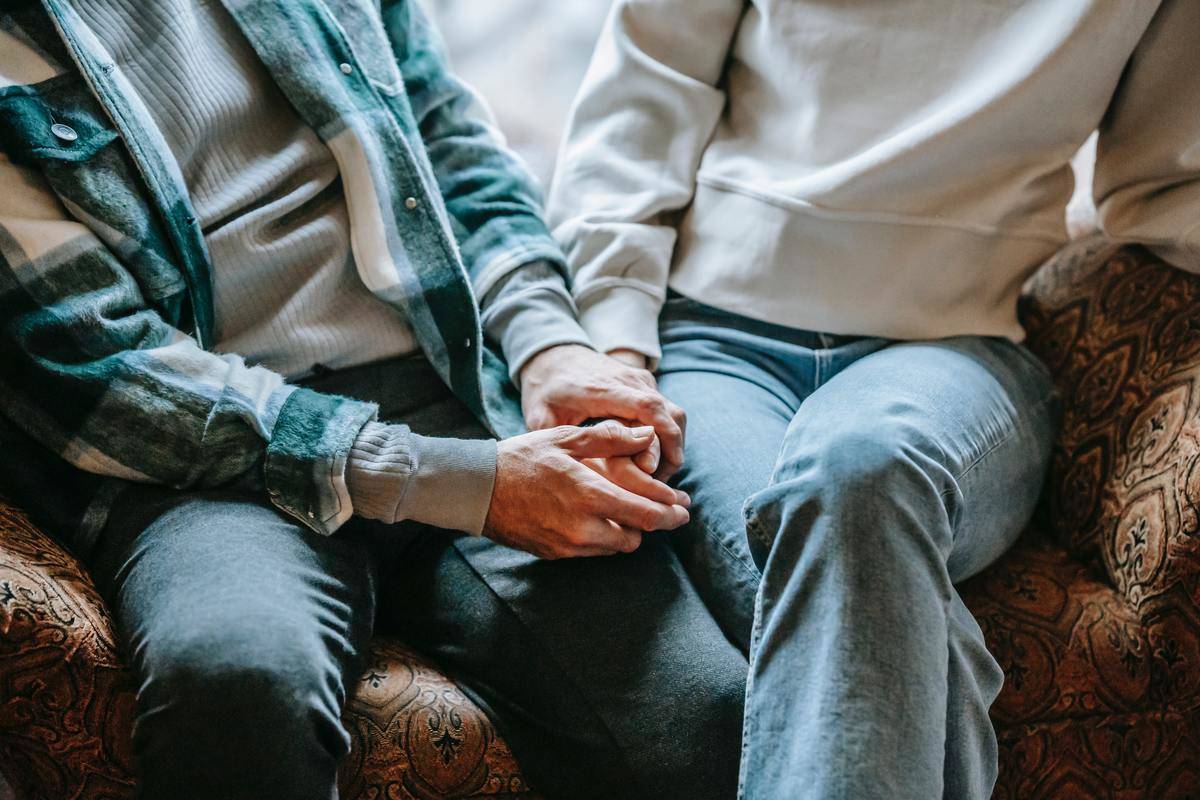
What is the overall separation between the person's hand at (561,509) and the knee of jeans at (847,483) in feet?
0.40

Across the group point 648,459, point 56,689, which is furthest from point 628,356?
point 56,689

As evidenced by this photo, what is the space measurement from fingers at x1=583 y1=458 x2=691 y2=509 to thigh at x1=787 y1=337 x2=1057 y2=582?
0.13m

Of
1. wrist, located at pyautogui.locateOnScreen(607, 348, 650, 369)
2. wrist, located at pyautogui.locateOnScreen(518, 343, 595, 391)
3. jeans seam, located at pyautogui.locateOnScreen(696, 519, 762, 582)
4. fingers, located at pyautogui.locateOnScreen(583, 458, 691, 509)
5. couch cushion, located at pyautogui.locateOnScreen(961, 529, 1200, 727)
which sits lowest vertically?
couch cushion, located at pyautogui.locateOnScreen(961, 529, 1200, 727)

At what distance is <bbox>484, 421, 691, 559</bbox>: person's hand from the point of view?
0.99 m

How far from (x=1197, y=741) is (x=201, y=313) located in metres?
1.09

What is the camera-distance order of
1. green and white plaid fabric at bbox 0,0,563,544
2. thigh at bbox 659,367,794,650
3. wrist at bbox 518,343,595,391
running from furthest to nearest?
wrist at bbox 518,343,595,391 < thigh at bbox 659,367,794,650 < green and white plaid fabric at bbox 0,0,563,544

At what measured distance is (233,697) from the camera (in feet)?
2.62

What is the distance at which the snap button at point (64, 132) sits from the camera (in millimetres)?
928

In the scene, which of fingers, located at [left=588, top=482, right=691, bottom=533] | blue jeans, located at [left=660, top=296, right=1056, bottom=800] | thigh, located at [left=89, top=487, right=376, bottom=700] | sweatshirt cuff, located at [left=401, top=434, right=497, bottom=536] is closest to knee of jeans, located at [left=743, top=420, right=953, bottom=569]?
blue jeans, located at [left=660, top=296, right=1056, bottom=800]

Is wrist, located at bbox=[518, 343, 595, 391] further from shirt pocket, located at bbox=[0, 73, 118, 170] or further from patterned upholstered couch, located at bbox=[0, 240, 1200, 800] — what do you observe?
shirt pocket, located at bbox=[0, 73, 118, 170]

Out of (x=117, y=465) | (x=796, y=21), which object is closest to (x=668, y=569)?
(x=117, y=465)

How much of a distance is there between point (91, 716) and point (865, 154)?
915 millimetres

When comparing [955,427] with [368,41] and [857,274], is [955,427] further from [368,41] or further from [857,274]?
[368,41]

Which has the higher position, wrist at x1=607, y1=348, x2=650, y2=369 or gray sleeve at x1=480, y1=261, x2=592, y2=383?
gray sleeve at x1=480, y1=261, x2=592, y2=383
